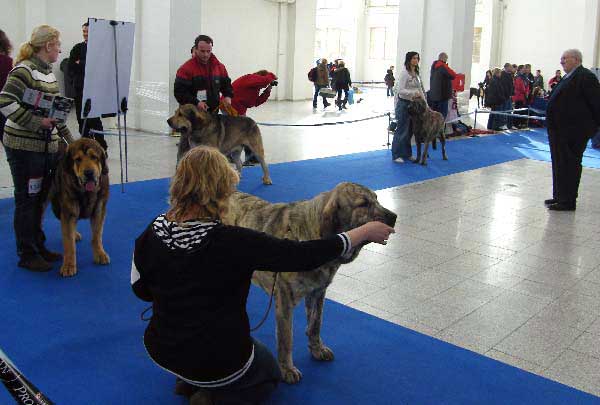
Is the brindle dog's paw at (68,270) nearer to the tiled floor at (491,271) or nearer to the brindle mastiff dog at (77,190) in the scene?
the brindle mastiff dog at (77,190)

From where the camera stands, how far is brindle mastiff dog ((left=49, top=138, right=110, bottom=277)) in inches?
169

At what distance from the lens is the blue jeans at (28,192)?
14.5ft

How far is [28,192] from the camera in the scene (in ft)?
14.6

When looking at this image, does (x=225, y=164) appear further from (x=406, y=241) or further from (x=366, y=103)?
(x=366, y=103)

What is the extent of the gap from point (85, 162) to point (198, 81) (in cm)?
343

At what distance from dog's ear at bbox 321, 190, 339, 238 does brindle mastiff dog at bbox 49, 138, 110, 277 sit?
2.12m

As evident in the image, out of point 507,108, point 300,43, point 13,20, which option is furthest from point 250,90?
point 300,43

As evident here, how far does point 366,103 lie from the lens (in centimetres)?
2323

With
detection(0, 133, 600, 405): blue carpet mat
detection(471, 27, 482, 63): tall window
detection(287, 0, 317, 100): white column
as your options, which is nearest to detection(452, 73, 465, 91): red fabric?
detection(287, 0, 317, 100): white column

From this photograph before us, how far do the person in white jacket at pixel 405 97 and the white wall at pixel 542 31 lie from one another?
1641 centimetres

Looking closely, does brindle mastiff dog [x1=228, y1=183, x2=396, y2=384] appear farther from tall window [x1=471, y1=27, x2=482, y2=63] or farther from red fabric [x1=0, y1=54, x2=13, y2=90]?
tall window [x1=471, y1=27, x2=482, y2=63]

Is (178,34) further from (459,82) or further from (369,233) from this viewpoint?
(369,233)

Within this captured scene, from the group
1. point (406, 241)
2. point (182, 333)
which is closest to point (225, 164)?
point (182, 333)

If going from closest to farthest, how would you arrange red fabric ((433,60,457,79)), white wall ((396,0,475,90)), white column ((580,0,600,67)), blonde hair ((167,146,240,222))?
blonde hair ((167,146,240,222)), red fabric ((433,60,457,79)), white wall ((396,0,475,90)), white column ((580,0,600,67))
